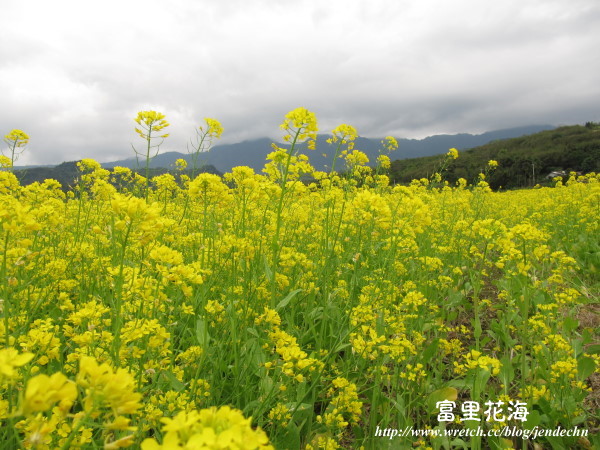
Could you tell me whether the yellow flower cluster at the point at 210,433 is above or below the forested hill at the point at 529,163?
below

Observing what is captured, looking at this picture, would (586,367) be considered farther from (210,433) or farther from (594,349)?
(210,433)

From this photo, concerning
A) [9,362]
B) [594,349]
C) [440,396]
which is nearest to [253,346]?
[440,396]

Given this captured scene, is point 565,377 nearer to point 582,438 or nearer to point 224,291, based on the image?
point 582,438

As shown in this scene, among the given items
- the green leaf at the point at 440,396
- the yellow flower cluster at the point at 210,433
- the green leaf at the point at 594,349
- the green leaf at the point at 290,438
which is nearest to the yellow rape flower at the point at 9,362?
the yellow flower cluster at the point at 210,433

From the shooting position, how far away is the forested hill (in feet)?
101

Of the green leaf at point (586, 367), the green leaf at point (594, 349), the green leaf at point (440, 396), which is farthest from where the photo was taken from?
the green leaf at point (594, 349)

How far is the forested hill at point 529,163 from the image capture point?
101 feet

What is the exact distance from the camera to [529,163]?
3303 cm

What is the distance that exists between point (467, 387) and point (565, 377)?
59 cm

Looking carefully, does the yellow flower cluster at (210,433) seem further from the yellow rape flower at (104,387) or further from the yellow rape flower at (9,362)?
the yellow rape flower at (9,362)

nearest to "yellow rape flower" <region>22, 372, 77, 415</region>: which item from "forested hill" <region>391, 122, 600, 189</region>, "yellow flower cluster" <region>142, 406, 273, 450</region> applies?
"yellow flower cluster" <region>142, 406, 273, 450</region>

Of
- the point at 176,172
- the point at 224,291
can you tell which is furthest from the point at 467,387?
the point at 176,172

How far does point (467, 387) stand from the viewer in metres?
2.48

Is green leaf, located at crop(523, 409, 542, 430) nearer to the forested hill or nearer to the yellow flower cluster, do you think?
the yellow flower cluster
